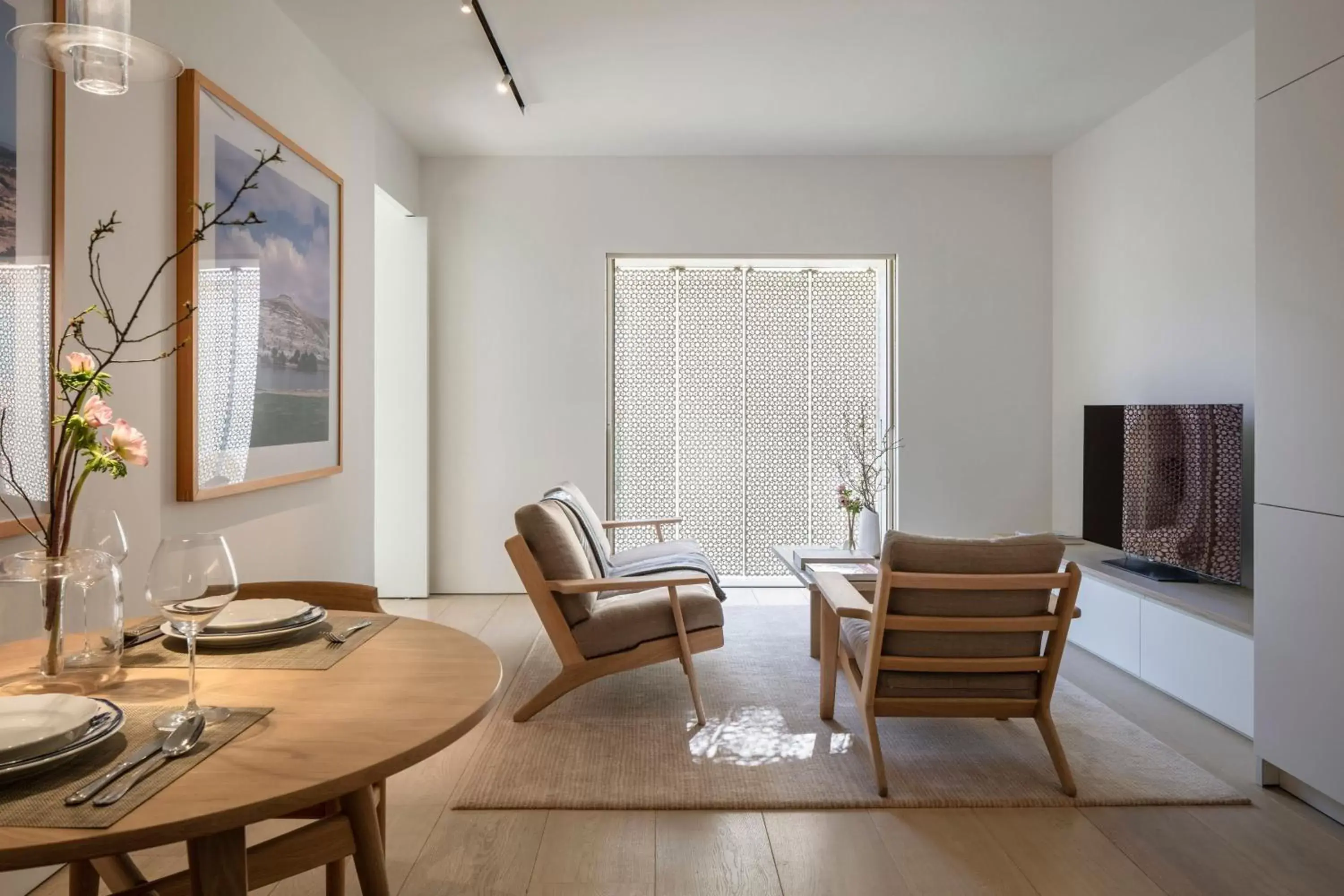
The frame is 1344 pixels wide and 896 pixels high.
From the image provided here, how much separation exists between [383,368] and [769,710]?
3.45 meters

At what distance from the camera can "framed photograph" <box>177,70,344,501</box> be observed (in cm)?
270

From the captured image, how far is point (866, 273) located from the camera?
5.89 metres

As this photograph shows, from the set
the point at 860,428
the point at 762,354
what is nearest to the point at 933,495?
the point at 860,428

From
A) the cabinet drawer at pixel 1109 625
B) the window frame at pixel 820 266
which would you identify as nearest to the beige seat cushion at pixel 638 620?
the cabinet drawer at pixel 1109 625

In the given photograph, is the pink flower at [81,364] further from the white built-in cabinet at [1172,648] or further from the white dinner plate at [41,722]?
the white built-in cabinet at [1172,648]

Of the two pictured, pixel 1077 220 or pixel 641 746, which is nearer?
pixel 641 746

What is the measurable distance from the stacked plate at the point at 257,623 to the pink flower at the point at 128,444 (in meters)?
0.28

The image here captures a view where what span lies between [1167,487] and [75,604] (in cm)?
398

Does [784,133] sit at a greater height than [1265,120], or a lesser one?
greater

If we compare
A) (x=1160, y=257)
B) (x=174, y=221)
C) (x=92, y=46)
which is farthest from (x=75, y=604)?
(x=1160, y=257)

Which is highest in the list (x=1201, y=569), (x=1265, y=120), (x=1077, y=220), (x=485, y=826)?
(x=1077, y=220)

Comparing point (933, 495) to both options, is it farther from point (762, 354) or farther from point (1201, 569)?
point (1201, 569)

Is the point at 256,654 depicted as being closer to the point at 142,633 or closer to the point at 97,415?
the point at 142,633

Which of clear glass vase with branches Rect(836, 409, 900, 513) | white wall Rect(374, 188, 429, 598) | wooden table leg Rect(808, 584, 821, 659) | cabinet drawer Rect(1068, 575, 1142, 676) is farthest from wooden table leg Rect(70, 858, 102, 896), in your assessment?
clear glass vase with branches Rect(836, 409, 900, 513)
